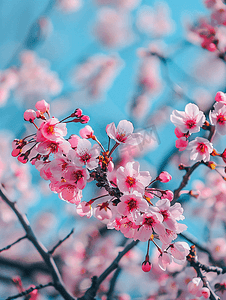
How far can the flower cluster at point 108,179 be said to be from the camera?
81cm

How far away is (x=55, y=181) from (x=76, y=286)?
267cm

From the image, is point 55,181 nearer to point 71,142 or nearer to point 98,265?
point 71,142

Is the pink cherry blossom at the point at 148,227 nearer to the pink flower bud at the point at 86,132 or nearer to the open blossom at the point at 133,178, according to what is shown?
the open blossom at the point at 133,178

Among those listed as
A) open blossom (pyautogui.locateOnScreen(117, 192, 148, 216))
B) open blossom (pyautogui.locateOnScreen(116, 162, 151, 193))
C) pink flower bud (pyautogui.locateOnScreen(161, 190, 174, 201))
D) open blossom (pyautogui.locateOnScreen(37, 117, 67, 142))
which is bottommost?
pink flower bud (pyautogui.locateOnScreen(161, 190, 174, 201))

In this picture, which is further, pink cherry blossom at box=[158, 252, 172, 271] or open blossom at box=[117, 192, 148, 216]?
pink cherry blossom at box=[158, 252, 172, 271]

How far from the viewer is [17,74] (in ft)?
12.2

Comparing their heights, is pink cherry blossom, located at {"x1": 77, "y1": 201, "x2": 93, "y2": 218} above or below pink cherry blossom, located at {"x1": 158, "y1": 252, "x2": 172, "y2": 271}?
above

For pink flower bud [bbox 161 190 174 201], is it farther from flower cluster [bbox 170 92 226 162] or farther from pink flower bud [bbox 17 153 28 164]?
pink flower bud [bbox 17 153 28 164]

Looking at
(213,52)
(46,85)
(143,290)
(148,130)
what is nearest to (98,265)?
(143,290)

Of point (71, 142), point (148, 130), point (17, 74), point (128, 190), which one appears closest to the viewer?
point (128, 190)

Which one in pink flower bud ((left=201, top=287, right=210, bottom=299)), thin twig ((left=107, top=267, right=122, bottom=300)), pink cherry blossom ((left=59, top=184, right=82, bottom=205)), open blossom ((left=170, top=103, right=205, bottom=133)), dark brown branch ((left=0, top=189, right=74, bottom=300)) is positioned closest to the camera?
pink cherry blossom ((left=59, top=184, right=82, bottom=205))

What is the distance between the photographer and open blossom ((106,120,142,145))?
0.94 m

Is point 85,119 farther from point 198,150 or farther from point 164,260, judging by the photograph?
point 164,260

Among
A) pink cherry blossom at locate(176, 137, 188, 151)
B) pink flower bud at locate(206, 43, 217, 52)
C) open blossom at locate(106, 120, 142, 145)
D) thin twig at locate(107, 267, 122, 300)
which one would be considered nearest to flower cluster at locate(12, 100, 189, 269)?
open blossom at locate(106, 120, 142, 145)
